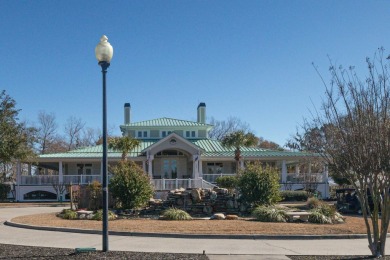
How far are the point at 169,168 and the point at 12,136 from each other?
1846cm

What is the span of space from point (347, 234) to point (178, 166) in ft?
97.7

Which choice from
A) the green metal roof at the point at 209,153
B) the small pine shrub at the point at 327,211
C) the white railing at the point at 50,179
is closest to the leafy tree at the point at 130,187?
the small pine shrub at the point at 327,211

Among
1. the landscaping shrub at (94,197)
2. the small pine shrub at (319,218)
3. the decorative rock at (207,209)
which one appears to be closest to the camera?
the small pine shrub at (319,218)

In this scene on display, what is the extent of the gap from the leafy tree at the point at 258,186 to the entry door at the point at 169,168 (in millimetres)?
20730

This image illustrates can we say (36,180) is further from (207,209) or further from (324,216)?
(324,216)

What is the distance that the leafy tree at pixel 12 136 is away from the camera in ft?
83.4

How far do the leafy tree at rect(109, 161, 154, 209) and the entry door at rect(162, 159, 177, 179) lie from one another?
66.0ft

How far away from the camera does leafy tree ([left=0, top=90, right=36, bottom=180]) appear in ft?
83.4

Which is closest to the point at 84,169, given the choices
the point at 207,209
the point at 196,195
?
the point at 196,195

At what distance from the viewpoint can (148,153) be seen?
132ft

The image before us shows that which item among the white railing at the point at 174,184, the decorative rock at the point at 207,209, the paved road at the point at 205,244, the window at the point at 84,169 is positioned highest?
the window at the point at 84,169

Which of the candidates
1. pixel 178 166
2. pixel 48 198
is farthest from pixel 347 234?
pixel 48 198

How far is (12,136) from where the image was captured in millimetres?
27953

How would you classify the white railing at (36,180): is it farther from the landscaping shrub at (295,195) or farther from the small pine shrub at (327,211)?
the small pine shrub at (327,211)
